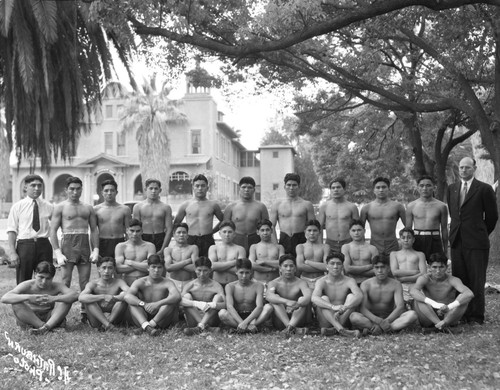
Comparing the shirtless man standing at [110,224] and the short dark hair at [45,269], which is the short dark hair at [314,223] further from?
the short dark hair at [45,269]

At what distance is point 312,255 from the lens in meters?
8.45

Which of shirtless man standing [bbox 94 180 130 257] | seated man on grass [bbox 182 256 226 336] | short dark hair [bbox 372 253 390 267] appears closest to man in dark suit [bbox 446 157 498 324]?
short dark hair [bbox 372 253 390 267]

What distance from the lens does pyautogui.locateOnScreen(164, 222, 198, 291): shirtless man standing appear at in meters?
8.47

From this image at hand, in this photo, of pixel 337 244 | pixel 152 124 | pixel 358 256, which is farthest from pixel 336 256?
pixel 152 124

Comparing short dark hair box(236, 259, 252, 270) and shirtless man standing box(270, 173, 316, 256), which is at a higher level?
shirtless man standing box(270, 173, 316, 256)

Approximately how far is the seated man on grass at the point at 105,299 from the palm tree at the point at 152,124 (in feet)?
92.5

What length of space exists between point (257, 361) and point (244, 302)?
1.61 m

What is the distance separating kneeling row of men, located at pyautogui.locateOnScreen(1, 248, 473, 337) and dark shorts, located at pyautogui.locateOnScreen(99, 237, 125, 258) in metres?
0.95

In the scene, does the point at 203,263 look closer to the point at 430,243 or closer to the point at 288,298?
the point at 288,298

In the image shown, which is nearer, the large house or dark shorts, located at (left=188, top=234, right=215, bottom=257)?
dark shorts, located at (left=188, top=234, right=215, bottom=257)

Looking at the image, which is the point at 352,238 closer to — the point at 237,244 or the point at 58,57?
the point at 237,244

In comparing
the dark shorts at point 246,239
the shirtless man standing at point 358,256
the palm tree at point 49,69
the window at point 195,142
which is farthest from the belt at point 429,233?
the window at point 195,142

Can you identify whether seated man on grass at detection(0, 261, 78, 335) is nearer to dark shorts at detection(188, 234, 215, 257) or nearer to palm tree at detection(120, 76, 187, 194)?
dark shorts at detection(188, 234, 215, 257)

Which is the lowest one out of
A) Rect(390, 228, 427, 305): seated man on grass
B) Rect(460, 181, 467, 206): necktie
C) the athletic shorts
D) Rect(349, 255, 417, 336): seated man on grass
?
Rect(349, 255, 417, 336): seated man on grass
